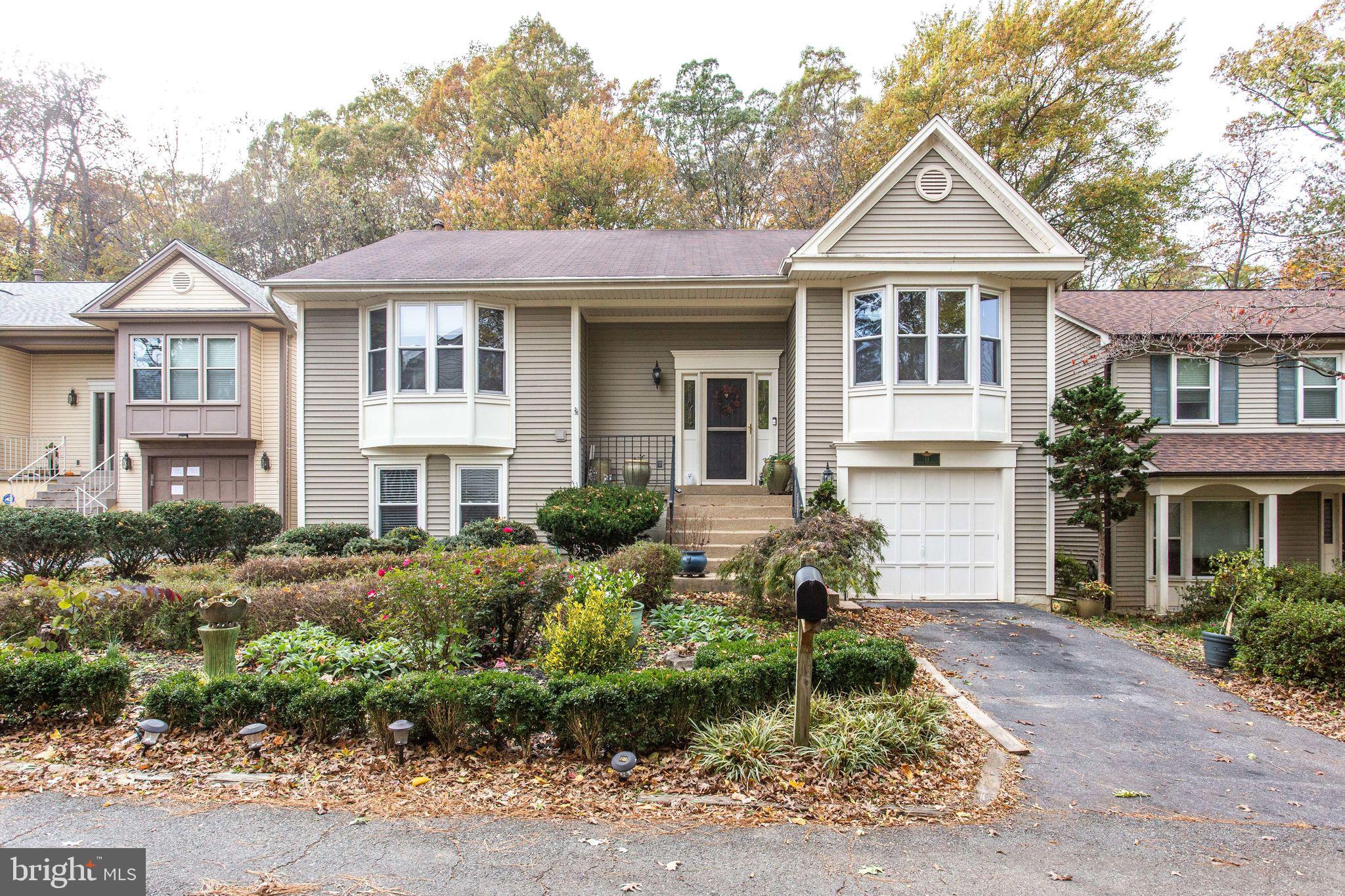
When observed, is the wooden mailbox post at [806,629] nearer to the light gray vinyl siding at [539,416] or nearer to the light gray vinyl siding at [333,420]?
the light gray vinyl siding at [539,416]

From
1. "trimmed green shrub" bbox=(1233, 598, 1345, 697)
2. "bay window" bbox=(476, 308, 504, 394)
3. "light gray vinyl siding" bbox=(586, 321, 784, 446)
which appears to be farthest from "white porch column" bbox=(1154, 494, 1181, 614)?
"bay window" bbox=(476, 308, 504, 394)

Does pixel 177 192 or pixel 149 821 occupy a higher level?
pixel 177 192

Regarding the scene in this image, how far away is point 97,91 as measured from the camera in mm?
25641

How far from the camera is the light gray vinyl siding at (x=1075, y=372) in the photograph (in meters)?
14.3

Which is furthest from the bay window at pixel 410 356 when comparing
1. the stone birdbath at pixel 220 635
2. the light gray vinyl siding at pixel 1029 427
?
the light gray vinyl siding at pixel 1029 427

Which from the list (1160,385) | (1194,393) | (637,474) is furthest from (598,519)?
(1194,393)

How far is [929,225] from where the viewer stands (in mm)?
11039

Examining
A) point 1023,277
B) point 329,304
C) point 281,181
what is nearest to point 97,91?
point 281,181

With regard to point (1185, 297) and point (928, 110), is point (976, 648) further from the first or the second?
point (928, 110)

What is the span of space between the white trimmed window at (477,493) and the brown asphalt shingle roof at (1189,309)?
12.0 m

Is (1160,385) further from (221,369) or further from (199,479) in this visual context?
(199,479)

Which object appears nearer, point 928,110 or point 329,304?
point 329,304

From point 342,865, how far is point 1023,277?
11430 mm

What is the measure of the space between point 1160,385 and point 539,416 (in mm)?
12434
